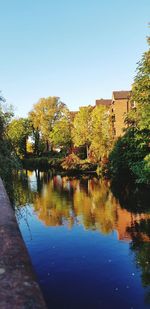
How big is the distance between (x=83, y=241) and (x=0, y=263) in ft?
52.4

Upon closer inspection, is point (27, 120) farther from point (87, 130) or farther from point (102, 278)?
point (102, 278)

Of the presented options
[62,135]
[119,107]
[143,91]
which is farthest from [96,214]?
[62,135]

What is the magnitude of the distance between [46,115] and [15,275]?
79.4m

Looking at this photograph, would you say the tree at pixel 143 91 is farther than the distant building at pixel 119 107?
No

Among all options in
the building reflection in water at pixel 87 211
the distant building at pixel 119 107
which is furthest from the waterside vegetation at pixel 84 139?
the distant building at pixel 119 107

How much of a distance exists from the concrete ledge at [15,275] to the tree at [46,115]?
76073 mm

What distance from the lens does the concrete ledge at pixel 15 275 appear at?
3.51 ft

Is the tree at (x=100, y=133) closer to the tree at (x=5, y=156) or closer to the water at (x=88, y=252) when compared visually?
the water at (x=88, y=252)

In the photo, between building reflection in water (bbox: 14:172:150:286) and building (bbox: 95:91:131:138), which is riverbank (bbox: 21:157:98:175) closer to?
building (bbox: 95:91:131:138)

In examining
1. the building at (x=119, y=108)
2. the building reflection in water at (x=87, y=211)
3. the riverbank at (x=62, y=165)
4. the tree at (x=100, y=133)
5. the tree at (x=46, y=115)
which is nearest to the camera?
the building reflection in water at (x=87, y=211)

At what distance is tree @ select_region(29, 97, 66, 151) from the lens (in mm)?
78812

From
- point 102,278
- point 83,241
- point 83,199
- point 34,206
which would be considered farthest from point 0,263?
point 83,199

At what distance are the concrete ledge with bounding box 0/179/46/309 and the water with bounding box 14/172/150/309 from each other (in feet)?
20.7

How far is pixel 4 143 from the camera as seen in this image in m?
7.63
